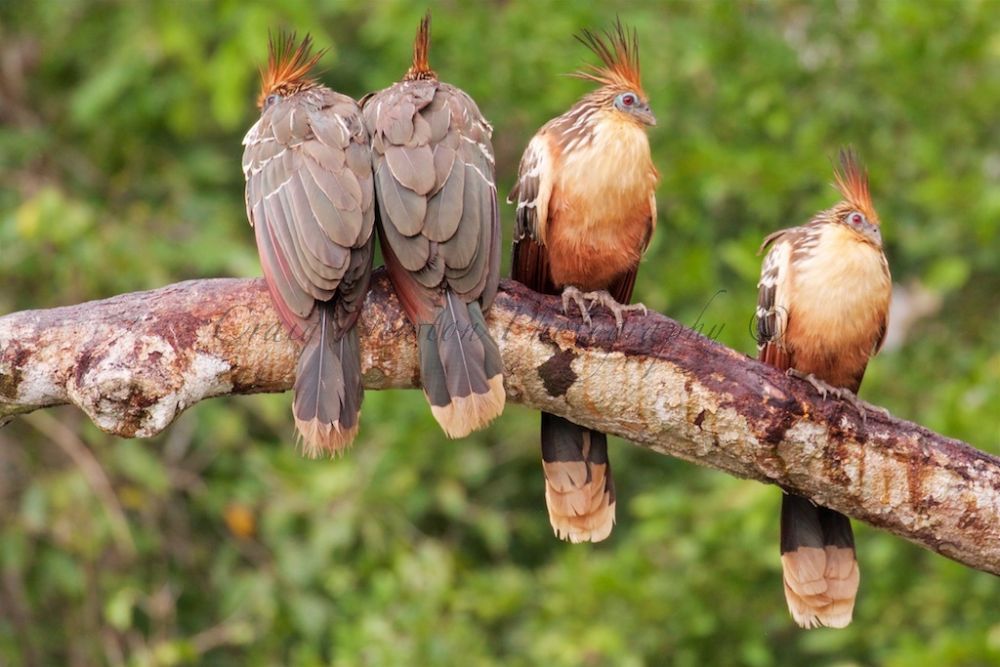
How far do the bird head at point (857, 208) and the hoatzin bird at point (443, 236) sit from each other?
1.08m

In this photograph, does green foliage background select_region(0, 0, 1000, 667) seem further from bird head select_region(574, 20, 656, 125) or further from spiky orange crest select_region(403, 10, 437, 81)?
spiky orange crest select_region(403, 10, 437, 81)

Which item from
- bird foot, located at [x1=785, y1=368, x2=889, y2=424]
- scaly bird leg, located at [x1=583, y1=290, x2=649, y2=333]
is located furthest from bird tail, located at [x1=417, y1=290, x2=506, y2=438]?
bird foot, located at [x1=785, y1=368, x2=889, y2=424]

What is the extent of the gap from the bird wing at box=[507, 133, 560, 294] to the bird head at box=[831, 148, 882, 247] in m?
0.87

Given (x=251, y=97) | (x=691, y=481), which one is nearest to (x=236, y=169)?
(x=251, y=97)

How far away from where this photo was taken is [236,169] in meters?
7.29

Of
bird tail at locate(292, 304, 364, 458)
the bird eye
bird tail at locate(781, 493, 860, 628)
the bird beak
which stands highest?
the bird eye

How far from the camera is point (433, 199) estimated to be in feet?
11.9

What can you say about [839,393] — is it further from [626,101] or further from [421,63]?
[421,63]

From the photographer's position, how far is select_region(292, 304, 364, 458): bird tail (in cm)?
336

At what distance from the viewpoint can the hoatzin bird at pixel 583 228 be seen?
392 centimetres

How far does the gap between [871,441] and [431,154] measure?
1364mm

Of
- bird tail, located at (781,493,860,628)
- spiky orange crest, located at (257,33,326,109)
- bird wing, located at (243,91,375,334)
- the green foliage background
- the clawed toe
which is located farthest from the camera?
the green foliage background

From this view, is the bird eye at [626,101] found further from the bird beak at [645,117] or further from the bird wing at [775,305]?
the bird wing at [775,305]

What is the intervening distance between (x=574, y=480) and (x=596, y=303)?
58 centimetres
